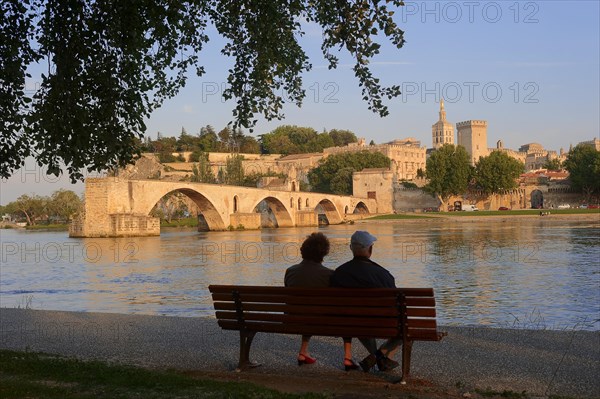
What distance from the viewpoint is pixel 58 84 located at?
5.85 m

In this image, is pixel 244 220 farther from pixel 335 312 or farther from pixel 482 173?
pixel 335 312

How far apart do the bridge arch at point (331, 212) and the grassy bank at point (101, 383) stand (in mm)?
70101

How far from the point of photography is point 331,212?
7744 centimetres

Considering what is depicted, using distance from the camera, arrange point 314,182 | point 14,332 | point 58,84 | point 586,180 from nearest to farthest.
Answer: point 58,84 < point 14,332 < point 586,180 < point 314,182

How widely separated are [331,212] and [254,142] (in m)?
49.7

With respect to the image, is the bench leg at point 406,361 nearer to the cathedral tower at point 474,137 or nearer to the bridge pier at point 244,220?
the bridge pier at point 244,220

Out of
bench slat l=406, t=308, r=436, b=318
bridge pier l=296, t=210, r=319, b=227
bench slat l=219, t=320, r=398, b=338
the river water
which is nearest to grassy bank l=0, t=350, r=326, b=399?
bench slat l=219, t=320, r=398, b=338

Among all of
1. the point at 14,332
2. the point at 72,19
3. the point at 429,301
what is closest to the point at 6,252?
the point at 14,332

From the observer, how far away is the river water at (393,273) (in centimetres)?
1104

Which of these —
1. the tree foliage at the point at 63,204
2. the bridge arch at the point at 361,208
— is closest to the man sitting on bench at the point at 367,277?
the tree foliage at the point at 63,204

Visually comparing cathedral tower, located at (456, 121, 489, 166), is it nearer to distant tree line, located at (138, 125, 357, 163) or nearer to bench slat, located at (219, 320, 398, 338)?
distant tree line, located at (138, 125, 357, 163)

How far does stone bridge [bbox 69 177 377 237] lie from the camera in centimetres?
4294

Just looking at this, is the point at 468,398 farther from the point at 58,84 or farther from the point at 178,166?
the point at 178,166

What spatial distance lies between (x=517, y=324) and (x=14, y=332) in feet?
19.1
